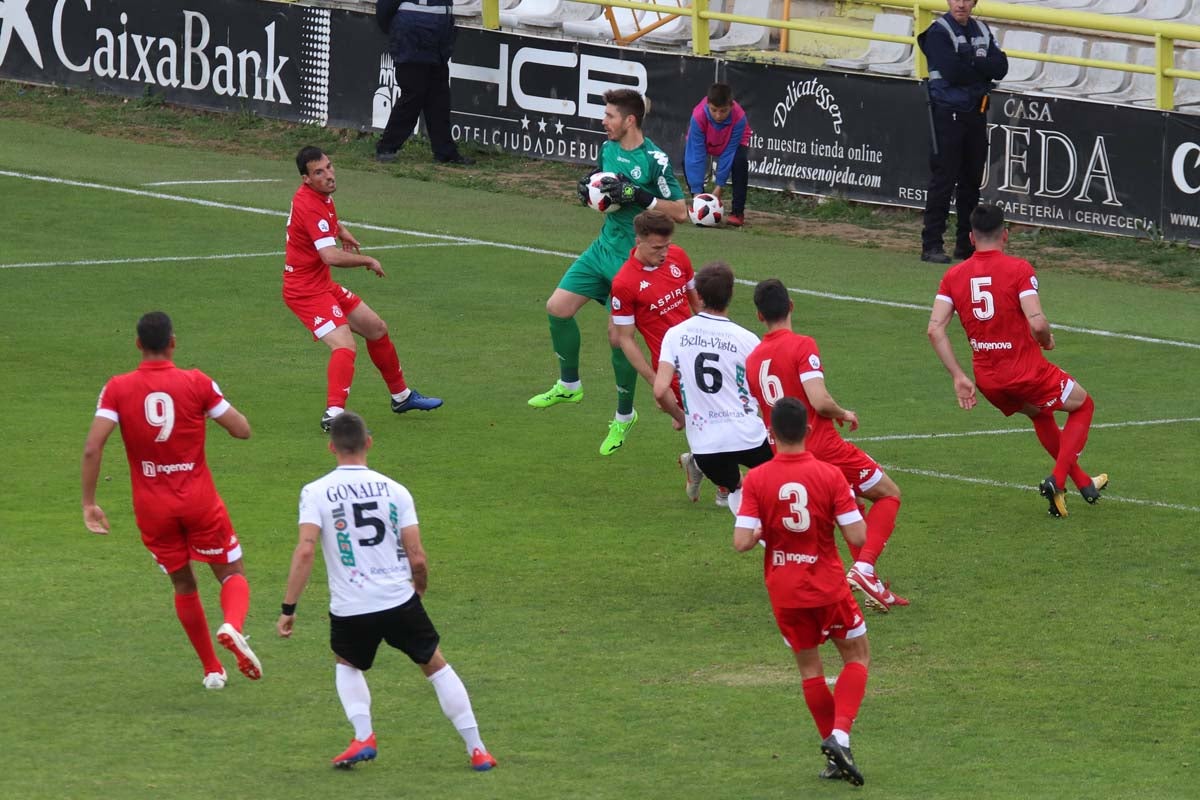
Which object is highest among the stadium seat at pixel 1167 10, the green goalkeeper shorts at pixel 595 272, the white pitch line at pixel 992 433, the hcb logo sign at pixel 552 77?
the stadium seat at pixel 1167 10

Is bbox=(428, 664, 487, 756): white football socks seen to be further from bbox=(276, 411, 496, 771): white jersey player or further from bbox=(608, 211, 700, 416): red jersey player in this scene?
bbox=(608, 211, 700, 416): red jersey player

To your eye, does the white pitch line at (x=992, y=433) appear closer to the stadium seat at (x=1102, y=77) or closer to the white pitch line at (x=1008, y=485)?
the white pitch line at (x=1008, y=485)

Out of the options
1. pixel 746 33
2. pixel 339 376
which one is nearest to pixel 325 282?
pixel 339 376

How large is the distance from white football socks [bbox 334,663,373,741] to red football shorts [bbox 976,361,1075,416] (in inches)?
217

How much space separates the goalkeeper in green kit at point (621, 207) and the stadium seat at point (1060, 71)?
1379 cm

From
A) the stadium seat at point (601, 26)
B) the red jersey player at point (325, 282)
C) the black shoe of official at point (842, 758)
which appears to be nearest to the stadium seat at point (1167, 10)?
the stadium seat at point (601, 26)

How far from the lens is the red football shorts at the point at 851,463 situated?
1029cm

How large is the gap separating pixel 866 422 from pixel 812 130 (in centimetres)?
1026

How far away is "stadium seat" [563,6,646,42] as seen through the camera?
29.0 meters

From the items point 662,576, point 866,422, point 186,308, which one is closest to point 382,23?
point 186,308

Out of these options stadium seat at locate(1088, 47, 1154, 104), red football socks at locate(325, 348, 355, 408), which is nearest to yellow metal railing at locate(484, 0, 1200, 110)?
stadium seat at locate(1088, 47, 1154, 104)

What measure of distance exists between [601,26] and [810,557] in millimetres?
21956

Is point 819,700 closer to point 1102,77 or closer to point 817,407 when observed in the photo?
point 817,407

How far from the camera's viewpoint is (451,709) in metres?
8.15
